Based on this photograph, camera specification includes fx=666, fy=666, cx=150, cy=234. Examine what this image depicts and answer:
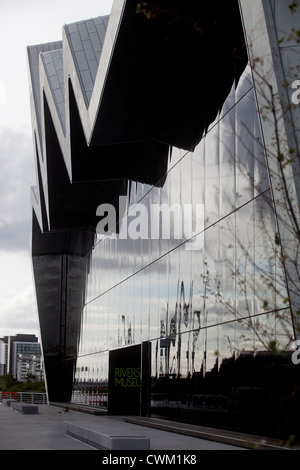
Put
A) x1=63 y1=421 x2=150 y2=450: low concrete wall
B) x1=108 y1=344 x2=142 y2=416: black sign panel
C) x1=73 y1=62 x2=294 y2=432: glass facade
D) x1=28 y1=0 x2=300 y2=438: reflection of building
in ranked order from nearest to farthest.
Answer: x1=28 y1=0 x2=300 y2=438: reflection of building
x1=63 y1=421 x2=150 y2=450: low concrete wall
x1=73 y1=62 x2=294 y2=432: glass facade
x1=108 y1=344 x2=142 y2=416: black sign panel

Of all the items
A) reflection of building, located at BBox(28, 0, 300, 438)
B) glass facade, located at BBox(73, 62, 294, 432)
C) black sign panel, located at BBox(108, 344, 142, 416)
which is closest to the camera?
reflection of building, located at BBox(28, 0, 300, 438)

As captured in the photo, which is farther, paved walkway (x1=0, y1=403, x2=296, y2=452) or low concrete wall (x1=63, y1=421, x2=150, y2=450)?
paved walkway (x1=0, y1=403, x2=296, y2=452)

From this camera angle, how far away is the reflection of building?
377 inches

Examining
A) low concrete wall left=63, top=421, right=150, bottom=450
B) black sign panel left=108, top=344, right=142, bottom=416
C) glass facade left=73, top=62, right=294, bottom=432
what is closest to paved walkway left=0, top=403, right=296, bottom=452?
low concrete wall left=63, top=421, right=150, bottom=450

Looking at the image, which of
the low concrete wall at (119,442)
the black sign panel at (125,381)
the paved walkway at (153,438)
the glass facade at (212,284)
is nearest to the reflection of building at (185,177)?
the glass facade at (212,284)

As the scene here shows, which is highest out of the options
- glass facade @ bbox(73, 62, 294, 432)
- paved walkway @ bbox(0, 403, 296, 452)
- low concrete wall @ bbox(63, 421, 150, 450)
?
glass facade @ bbox(73, 62, 294, 432)

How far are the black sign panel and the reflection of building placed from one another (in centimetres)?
23

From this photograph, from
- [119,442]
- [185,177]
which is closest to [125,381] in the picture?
[185,177]

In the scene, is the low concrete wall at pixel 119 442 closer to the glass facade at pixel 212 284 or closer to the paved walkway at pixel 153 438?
the paved walkway at pixel 153 438

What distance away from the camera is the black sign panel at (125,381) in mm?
21547

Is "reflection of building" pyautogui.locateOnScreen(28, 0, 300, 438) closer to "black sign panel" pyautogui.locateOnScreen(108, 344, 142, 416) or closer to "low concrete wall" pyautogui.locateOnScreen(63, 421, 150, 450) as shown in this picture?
"black sign panel" pyautogui.locateOnScreen(108, 344, 142, 416)

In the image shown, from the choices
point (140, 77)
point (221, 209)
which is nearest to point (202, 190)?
point (221, 209)

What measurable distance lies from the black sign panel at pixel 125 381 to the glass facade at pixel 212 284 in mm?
590

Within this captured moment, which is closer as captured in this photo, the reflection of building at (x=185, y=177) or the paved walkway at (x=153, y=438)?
the reflection of building at (x=185, y=177)
